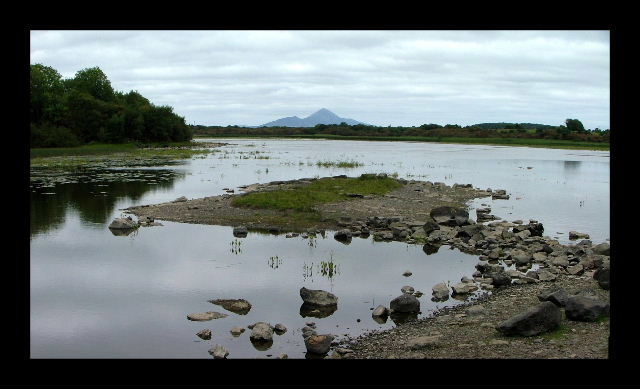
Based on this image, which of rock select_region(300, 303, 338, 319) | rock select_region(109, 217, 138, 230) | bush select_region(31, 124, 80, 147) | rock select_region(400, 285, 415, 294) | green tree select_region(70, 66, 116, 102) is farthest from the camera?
green tree select_region(70, 66, 116, 102)

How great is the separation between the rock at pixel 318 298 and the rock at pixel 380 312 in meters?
1.34

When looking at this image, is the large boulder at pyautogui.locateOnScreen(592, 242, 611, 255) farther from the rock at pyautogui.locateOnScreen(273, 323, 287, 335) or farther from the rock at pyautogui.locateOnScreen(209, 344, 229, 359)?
the rock at pyautogui.locateOnScreen(209, 344, 229, 359)

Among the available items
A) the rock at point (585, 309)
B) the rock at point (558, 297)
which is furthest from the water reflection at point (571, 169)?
the rock at point (585, 309)

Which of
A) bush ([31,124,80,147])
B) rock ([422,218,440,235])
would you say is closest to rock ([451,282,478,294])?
rock ([422,218,440,235])

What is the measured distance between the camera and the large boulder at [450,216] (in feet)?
92.9

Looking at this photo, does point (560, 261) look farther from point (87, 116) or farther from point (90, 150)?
point (87, 116)

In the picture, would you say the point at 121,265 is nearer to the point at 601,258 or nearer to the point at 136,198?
the point at 601,258

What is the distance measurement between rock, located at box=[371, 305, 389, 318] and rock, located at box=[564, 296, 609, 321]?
450cm

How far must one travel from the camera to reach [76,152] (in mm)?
87438

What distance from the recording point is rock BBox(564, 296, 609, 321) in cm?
1324

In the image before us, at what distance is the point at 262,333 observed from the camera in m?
13.4

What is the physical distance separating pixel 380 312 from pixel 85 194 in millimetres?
32687
